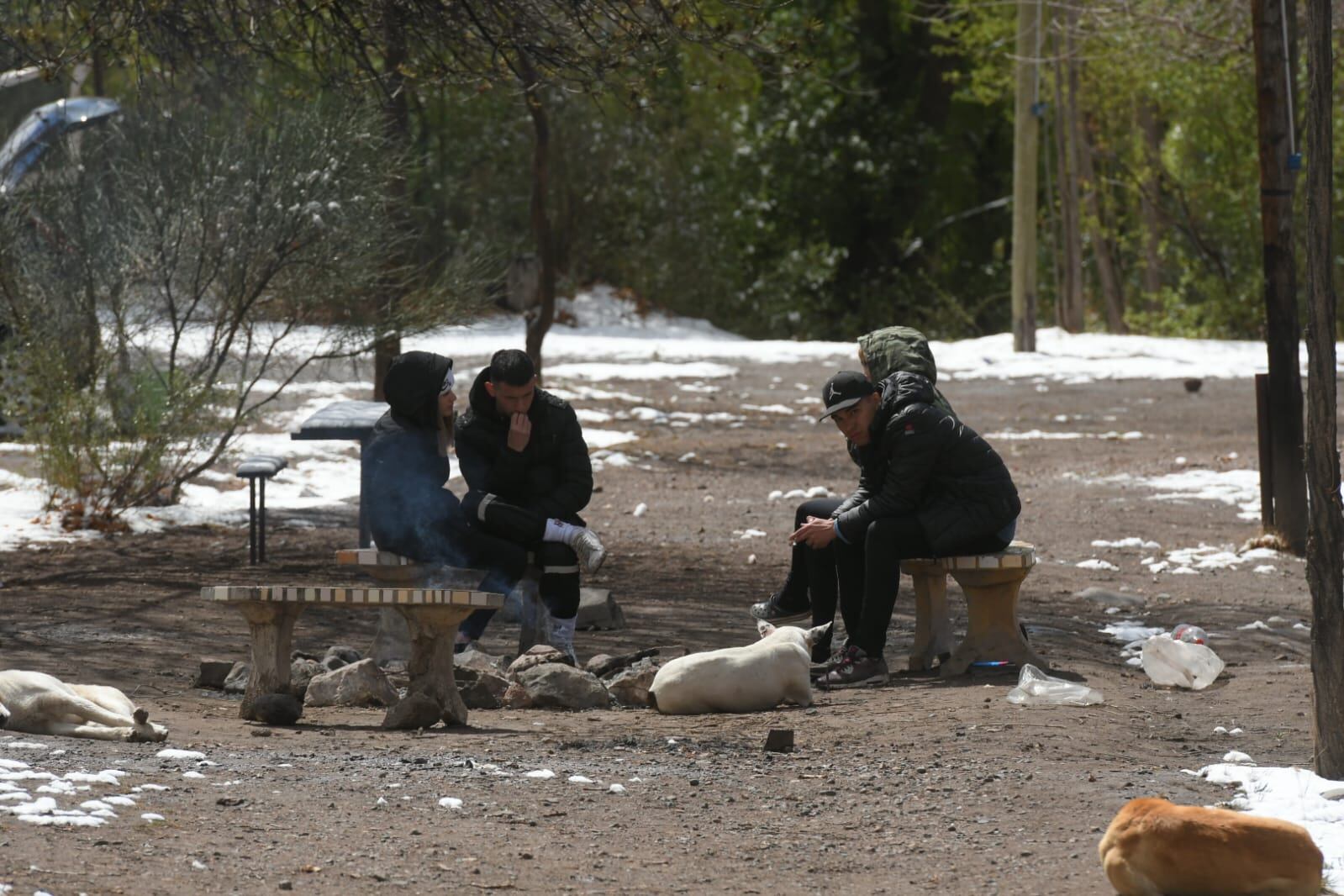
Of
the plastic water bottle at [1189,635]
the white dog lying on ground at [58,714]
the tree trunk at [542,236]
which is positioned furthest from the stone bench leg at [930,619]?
the tree trunk at [542,236]

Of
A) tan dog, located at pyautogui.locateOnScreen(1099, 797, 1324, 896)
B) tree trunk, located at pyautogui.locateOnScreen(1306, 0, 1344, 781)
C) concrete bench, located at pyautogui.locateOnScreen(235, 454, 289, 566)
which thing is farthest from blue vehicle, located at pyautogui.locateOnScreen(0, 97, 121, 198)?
tan dog, located at pyautogui.locateOnScreen(1099, 797, 1324, 896)

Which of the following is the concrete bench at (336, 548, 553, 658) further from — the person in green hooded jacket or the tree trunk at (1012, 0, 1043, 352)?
the tree trunk at (1012, 0, 1043, 352)

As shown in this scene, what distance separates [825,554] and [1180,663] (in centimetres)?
155

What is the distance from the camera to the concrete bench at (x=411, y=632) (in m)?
6.32

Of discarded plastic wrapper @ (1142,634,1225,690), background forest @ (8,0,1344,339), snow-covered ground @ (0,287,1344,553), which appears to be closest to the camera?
discarded plastic wrapper @ (1142,634,1225,690)

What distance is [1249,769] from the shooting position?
5.36m

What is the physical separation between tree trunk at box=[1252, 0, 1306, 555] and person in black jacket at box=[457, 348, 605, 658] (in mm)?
4740

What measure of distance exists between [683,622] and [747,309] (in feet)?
81.8

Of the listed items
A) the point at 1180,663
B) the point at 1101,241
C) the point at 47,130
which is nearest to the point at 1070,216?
the point at 1101,241

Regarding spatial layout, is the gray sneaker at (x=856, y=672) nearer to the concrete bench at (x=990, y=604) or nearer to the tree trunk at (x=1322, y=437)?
the concrete bench at (x=990, y=604)

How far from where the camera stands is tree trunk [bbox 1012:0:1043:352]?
24.2 metres

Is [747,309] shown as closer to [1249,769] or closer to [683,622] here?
[683,622]

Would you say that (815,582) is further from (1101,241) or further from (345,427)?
(1101,241)

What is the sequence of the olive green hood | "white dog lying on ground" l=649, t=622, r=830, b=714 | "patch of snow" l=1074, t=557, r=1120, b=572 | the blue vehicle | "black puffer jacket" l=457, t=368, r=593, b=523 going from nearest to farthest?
"white dog lying on ground" l=649, t=622, r=830, b=714 < the olive green hood < "black puffer jacket" l=457, t=368, r=593, b=523 < "patch of snow" l=1074, t=557, r=1120, b=572 < the blue vehicle
